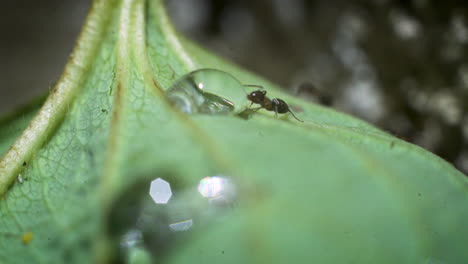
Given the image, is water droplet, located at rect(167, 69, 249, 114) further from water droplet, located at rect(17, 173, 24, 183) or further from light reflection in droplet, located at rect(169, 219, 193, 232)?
water droplet, located at rect(17, 173, 24, 183)

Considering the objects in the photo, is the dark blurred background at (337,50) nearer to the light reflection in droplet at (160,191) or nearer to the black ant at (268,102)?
the black ant at (268,102)

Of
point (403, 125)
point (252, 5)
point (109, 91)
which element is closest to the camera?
point (109, 91)

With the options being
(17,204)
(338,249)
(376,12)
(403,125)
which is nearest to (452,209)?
(338,249)

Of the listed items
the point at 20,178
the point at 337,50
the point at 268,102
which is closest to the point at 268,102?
the point at 268,102

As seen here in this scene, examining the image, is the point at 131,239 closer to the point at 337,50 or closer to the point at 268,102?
the point at 268,102

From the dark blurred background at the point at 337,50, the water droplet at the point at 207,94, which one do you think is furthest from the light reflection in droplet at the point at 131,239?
the dark blurred background at the point at 337,50

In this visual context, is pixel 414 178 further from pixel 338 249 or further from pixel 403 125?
pixel 403 125

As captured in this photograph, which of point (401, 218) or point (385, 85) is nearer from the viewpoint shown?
point (401, 218)
